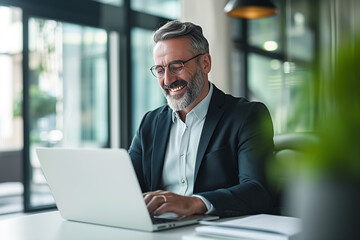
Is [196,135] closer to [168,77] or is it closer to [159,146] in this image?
[159,146]

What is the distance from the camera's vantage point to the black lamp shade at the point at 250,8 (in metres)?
3.55

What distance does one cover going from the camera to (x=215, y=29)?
514 centimetres

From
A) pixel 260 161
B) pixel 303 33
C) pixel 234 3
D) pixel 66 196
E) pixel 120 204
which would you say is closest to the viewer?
pixel 120 204

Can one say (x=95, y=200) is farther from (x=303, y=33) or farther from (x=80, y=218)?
(x=303, y=33)

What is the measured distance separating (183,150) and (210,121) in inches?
6.4

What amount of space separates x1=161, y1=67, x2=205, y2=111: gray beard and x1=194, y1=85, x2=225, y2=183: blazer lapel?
8cm

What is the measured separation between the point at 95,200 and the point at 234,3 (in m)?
2.67

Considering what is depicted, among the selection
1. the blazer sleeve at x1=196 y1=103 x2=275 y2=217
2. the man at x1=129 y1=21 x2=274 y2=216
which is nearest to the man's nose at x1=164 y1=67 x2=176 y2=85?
the man at x1=129 y1=21 x2=274 y2=216

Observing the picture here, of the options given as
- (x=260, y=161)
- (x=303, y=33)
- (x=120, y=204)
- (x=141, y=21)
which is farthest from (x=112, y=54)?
(x=120, y=204)

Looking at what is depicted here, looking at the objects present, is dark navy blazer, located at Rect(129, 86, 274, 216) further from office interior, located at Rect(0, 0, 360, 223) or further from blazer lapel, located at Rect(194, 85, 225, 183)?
office interior, located at Rect(0, 0, 360, 223)

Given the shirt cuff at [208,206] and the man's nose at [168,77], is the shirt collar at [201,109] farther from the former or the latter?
the shirt cuff at [208,206]

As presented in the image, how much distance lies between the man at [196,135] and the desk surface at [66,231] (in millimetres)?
353

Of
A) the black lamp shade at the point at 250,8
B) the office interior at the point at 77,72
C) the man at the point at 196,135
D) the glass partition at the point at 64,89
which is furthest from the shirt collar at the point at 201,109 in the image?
the glass partition at the point at 64,89

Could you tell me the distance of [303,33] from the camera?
737cm
